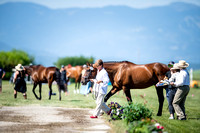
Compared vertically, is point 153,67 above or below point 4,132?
above

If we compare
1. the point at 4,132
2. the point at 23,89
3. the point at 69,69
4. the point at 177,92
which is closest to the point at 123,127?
the point at 177,92

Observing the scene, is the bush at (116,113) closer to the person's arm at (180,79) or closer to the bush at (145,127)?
the person's arm at (180,79)

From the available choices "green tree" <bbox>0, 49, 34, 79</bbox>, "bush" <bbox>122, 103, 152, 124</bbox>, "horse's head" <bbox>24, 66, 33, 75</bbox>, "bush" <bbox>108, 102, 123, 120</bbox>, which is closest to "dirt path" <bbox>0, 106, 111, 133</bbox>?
"bush" <bbox>108, 102, 123, 120</bbox>

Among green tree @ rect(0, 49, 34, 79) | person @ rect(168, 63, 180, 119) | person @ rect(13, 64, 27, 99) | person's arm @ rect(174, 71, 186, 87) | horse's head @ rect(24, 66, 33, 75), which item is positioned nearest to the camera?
person's arm @ rect(174, 71, 186, 87)

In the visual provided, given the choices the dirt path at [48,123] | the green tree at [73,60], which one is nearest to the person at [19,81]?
the dirt path at [48,123]

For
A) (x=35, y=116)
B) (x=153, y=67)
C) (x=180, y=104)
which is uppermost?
(x=153, y=67)

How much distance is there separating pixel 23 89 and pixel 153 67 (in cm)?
887

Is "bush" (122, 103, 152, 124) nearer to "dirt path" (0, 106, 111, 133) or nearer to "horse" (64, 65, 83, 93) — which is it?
"dirt path" (0, 106, 111, 133)

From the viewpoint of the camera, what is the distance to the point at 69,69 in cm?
3058

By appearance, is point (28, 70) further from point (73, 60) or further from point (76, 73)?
point (73, 60)

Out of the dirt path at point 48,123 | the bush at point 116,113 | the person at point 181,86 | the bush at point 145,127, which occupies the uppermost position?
the person at point 181,86

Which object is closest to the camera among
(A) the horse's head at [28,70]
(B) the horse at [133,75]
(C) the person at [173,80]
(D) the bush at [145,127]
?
(D) the bush at [145,127]

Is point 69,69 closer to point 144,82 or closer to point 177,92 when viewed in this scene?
point 144,82

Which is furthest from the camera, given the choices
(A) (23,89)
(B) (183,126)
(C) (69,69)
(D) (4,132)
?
(C) (69,69)
